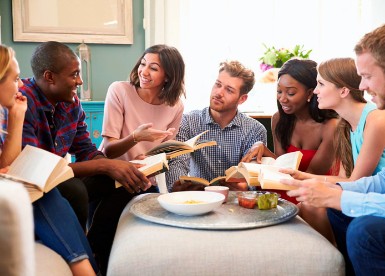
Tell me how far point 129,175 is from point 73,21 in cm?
180

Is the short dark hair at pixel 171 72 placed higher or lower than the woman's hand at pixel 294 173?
higher

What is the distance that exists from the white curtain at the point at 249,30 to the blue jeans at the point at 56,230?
6.72 ft

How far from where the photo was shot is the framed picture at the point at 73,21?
303 cm

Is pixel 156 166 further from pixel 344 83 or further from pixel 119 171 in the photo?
pixel 344 83

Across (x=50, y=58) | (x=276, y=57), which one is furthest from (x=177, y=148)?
(x=276, y=57)

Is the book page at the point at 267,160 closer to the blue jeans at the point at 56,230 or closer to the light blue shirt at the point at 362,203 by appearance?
the light blue shirt at the point at 362,203

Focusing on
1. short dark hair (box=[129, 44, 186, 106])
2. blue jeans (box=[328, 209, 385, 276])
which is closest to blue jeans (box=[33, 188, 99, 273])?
blue jeans (box=[328, 209, 385, 276])

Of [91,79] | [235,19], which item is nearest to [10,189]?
[91,79]

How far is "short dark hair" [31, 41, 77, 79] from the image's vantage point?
68.1 inches

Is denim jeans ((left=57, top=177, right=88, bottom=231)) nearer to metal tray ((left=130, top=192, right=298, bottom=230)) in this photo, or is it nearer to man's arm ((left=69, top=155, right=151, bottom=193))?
man's arm ((left=69, top=155, right=151, bottom=193))

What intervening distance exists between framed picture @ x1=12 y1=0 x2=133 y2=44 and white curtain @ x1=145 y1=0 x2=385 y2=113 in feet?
0.63

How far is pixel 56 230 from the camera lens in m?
1.29

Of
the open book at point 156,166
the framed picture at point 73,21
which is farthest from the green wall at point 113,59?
the open book at point 156,166

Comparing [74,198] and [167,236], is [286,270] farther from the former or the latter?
[74,198]
